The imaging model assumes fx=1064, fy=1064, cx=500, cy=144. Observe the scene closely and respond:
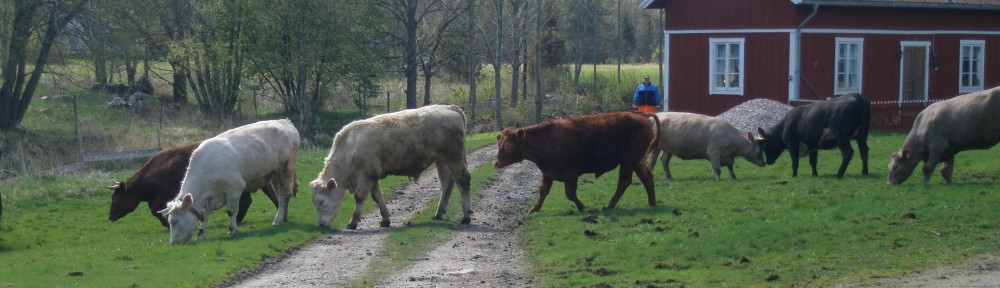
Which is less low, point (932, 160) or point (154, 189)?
point (932, 160)

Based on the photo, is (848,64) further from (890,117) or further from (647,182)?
(647,182)

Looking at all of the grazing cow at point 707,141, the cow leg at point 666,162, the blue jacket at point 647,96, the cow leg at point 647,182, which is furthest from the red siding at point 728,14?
the cow leg at point 647,182

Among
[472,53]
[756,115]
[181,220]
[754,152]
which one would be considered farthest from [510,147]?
[472,53]

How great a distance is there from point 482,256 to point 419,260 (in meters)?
0.84

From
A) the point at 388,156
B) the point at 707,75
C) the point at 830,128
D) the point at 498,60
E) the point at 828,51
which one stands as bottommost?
the point at 388,156

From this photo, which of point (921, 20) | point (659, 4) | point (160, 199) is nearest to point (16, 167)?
point (160, 199)

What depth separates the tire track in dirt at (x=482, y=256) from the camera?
11883 millimetres

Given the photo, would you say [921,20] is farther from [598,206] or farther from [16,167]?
[16,167]

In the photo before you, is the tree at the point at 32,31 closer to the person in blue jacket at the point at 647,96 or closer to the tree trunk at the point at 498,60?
the tree trunk at the point at 498,60

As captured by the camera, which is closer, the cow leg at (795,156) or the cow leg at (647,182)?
the cow leg at (647,182)

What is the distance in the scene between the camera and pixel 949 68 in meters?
37.4

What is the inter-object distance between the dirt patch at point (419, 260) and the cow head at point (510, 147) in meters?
0.93

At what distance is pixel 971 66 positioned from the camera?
38375 millimetres

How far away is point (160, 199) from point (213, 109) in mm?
25763
